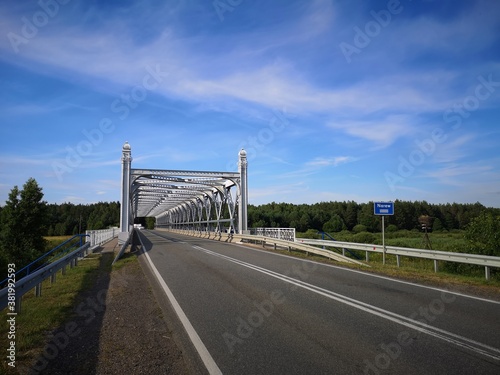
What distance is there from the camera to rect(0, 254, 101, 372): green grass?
5102mm

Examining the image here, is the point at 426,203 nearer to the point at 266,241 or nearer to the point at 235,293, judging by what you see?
the point at 266,241

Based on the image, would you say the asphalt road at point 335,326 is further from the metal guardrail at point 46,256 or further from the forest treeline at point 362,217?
the forest treeline at point 362,217

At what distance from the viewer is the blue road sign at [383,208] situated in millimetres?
14812

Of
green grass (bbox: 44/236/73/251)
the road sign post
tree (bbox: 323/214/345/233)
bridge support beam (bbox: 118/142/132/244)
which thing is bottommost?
green grass (bbox: 44/236/73/251)

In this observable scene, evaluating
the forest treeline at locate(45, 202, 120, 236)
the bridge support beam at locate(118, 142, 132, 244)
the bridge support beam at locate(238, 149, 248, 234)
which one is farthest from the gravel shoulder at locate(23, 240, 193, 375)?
the forest treeline at locate(45, 202, 120, 236)

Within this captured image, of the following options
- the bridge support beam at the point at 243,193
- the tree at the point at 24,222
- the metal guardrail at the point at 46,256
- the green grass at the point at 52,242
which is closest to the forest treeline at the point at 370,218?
the green grass at the point at 52,242

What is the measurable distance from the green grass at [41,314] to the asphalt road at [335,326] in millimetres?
2162

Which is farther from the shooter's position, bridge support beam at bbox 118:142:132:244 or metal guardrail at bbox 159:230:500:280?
bridge support beam at bbox 118:142:132:244

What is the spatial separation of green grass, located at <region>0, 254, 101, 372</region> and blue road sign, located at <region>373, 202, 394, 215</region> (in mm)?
10907

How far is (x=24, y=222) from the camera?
44250mm

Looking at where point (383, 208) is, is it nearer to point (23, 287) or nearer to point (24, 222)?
point (23, 287)

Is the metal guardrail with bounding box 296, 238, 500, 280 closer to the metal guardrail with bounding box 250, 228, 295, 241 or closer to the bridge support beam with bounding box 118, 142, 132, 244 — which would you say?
the metal guardrail with bounding box 250, 228, 295, 241

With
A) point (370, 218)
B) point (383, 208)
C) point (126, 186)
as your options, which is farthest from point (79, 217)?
point (383, 208)

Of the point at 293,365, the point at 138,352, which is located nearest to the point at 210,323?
the point at 138,352
